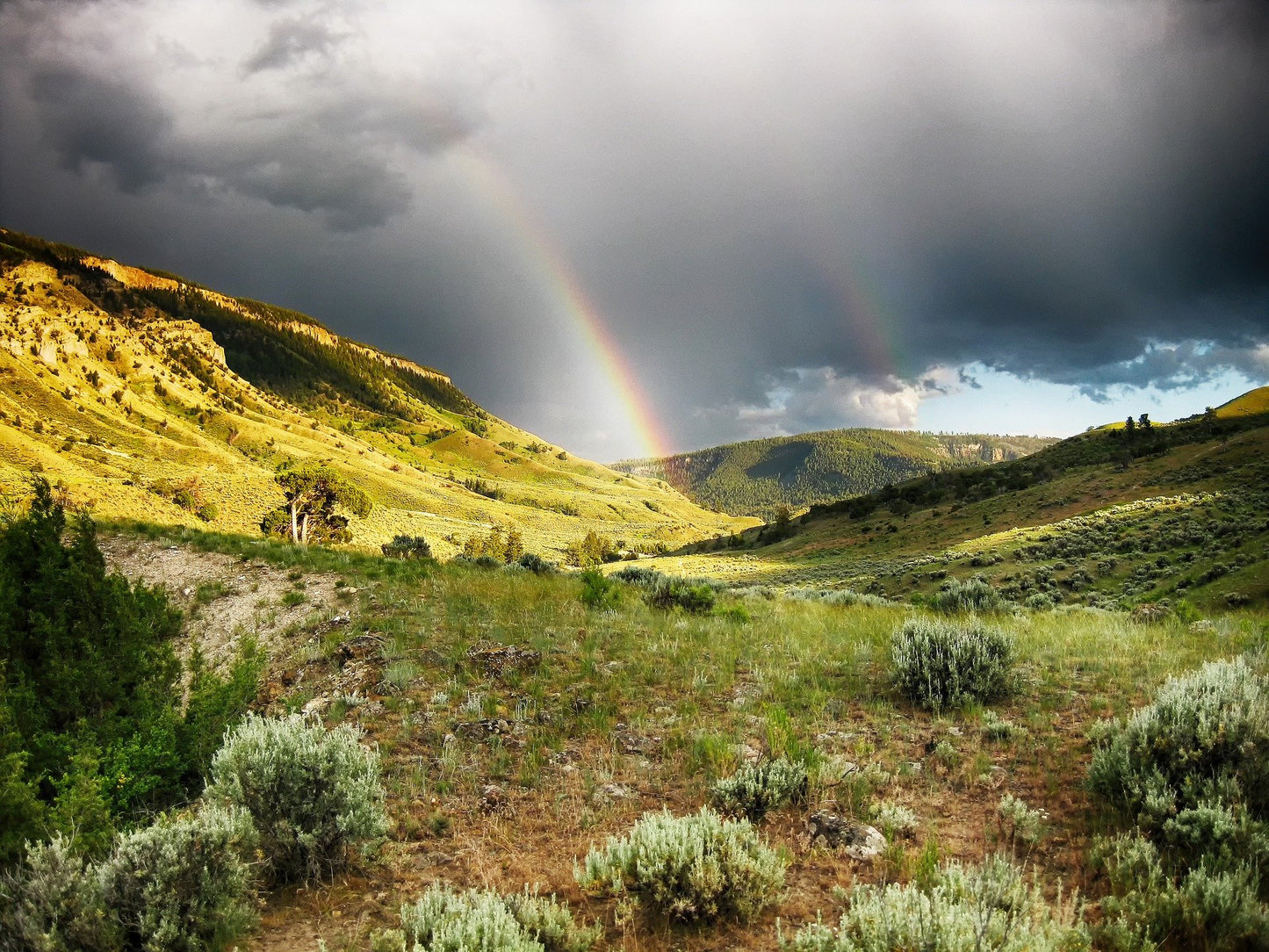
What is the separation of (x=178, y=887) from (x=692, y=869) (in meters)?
3.17

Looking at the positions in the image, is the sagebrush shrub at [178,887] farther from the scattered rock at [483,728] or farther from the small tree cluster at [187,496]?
the small tree cluster at [187,496]

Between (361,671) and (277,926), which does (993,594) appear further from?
(277,926)

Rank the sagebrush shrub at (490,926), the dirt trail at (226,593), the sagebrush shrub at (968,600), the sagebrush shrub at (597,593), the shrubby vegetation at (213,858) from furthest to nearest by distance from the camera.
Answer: the sagebrush shrub at (968,600)
the dirt trail at (226,593)
the sagebrush shrub at (597,593)
the shrubby vegetation at (213,858)
the sagebrush shrub at (490,926)

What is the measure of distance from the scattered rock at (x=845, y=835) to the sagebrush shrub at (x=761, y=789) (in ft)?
0.99

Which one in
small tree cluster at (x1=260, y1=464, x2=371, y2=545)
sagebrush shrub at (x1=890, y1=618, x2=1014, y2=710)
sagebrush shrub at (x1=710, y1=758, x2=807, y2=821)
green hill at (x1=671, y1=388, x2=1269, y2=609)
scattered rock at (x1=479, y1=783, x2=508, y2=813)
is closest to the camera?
sagebrush shrub at (x1=710, y1=758, x2=807, y2=821)

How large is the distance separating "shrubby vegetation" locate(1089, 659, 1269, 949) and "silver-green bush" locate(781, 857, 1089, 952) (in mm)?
453

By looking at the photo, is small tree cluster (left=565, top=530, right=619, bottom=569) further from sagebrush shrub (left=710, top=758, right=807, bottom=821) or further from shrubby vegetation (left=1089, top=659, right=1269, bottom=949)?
shrubby vegetation (left=1089, top=659, right=1269, bottom=949)

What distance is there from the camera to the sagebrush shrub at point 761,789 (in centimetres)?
496

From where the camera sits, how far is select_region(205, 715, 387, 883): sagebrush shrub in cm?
445

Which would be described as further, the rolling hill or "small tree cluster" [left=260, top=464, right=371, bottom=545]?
the rolling hill

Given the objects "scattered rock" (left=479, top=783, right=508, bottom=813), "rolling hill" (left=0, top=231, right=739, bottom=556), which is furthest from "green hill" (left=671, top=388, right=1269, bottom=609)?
"rolling hill" (left=0, top=231, right=739, bottom=556)

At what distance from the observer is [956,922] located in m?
2.86

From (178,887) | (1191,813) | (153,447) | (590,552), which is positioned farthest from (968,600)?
(153,447)

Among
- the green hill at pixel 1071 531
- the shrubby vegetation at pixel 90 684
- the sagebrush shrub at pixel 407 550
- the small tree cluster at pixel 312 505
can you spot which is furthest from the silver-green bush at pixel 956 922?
the small tree cluster at pixel 312 505
